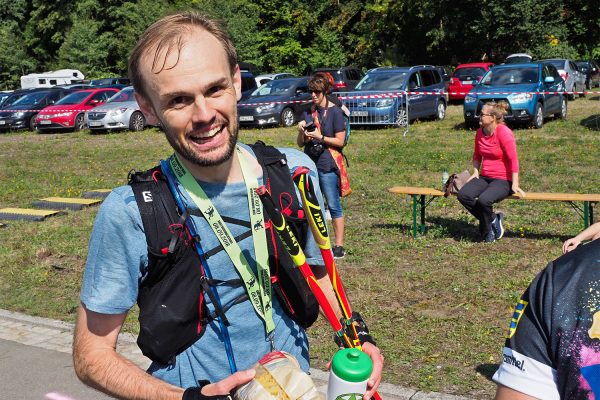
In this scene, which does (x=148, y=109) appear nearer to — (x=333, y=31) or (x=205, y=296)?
(x=205, y=296)

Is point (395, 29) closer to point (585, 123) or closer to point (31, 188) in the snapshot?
point (585, 123)

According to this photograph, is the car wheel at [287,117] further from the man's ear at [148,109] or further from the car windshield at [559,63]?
the man's ear at [148,109]

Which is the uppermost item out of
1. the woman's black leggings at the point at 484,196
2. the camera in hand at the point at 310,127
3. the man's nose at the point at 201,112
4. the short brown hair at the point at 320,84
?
the man's nose at the point at 201,112

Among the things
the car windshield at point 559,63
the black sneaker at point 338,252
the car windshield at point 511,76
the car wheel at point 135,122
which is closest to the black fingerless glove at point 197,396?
the black sneaker at point 338,252

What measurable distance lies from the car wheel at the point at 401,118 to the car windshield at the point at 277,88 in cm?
414

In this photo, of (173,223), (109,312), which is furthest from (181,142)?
(109,312)

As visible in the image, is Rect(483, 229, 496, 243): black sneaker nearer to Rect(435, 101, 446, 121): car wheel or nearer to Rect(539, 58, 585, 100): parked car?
Rect(435, 101, 446, 121): car wheel

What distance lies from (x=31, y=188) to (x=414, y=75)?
39.8ft

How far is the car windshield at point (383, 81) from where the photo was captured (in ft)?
69.7

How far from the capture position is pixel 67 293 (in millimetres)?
7676

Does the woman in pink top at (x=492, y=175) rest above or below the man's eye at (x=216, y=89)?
below

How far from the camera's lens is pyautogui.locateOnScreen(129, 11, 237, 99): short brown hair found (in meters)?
2.13

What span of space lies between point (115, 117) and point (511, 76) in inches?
496

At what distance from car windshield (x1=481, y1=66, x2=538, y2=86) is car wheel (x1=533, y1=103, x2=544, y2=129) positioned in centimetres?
75
